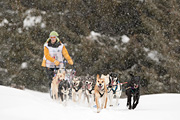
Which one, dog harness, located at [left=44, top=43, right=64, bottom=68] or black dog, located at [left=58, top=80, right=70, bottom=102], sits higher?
dog harness, located at [left=44, top=43, right=64, bottom=68]

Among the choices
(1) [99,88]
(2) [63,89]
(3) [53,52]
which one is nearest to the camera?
(1) [99,88]

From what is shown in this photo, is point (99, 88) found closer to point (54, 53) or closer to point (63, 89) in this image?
point (63, 89)

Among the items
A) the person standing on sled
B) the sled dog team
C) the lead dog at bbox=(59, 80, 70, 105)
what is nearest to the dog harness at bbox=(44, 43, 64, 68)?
the person standing on sled

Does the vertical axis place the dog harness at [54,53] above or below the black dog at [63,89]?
above

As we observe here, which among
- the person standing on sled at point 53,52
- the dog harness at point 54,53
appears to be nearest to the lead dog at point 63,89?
the person standing on sled at point 53,52

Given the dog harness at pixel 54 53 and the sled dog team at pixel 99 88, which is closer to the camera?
the sled dog team at pixel 99 88

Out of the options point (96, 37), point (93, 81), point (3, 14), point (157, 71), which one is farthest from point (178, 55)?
point (3, 14)

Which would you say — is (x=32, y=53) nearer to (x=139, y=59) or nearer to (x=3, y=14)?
(x=3, y=14)

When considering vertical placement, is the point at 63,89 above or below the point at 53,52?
below

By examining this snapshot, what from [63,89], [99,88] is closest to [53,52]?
[63,89]

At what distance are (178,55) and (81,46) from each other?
5127 mm

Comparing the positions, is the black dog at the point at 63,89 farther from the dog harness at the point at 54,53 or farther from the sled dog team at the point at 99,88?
the dog harness at the point at 54,53

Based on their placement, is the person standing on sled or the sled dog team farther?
the person standing on sled

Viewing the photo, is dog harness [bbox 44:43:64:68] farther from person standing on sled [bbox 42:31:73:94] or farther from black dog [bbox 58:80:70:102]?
black dog [bbox 58:80:70:102]
